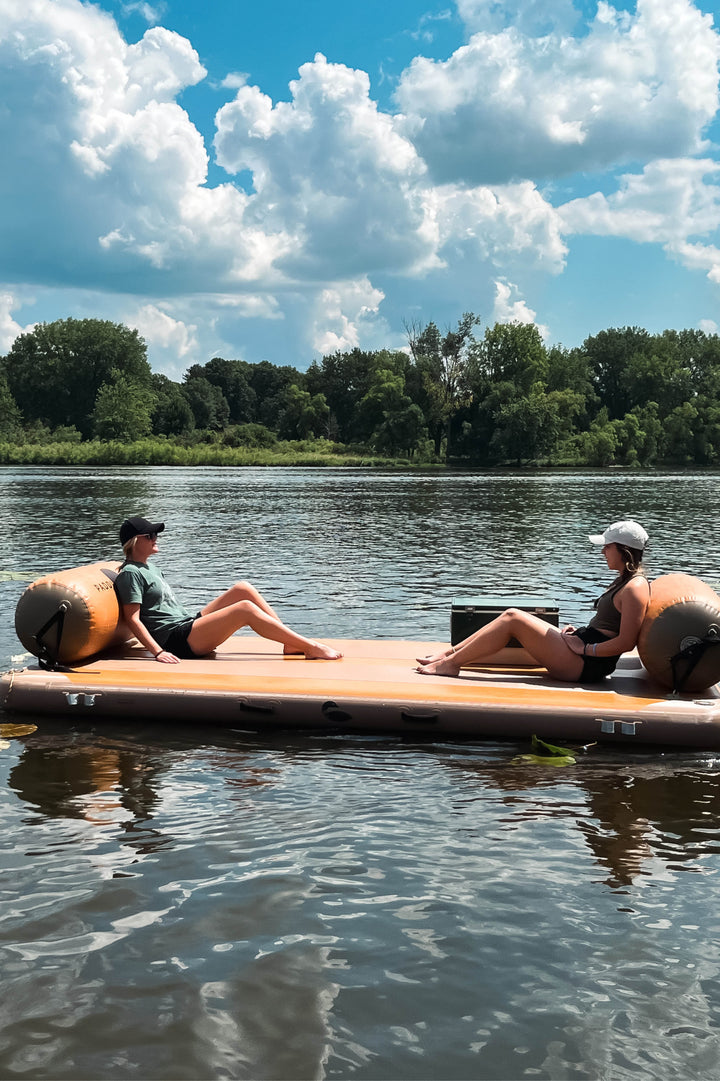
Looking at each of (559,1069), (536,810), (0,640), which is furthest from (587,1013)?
(0,640)

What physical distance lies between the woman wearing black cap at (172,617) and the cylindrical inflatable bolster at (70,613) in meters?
0.23

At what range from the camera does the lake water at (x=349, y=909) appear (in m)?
3.83

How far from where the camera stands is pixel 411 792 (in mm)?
6465

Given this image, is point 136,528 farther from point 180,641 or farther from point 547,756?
point 547,756

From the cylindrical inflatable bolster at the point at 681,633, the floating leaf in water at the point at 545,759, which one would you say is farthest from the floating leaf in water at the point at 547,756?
the cylindrical inflatable bolster at the point at 681,633

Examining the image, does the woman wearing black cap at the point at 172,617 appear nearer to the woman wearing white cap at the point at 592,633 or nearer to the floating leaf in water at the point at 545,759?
the woman wearing white cap at the point at 592,633

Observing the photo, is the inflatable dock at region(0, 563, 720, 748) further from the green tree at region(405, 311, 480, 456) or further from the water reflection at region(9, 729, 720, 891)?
the green tree at region(405, 311, 480, 456)

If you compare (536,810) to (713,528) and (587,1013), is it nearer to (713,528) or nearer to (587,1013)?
(587,1013)

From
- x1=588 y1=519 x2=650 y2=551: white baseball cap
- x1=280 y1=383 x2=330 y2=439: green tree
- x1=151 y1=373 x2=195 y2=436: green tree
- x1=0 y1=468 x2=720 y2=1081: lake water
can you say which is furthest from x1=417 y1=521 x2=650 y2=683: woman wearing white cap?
x1=151 y1=373 x2=195 y2=436: green tree

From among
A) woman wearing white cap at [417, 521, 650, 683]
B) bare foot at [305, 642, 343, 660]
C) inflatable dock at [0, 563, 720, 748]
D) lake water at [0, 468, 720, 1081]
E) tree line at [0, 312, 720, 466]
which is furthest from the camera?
tree line at [0, 312, 720, 466]

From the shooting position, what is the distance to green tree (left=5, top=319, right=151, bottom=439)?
118688 mm

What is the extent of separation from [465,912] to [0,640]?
800 centimetres

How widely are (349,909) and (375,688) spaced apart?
2.67 m

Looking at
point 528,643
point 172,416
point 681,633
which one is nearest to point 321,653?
point 528,643
